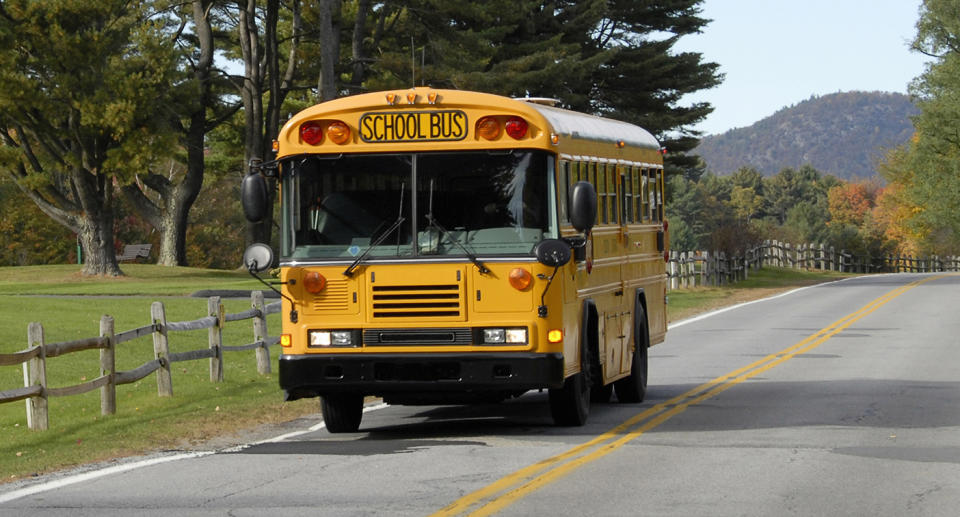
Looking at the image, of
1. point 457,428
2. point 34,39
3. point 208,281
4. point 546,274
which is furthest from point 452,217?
point 34,39

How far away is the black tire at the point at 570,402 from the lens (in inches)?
535

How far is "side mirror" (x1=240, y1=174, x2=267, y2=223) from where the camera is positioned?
12.6m

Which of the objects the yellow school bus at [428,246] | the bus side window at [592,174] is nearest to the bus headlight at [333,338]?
the yellow school bus at [428,246]

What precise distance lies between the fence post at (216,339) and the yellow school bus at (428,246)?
5.74m

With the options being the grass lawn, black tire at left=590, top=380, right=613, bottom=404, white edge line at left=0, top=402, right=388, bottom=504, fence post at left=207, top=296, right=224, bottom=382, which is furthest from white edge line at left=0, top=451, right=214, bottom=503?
fence post at left=207, top=296, right=224, bottom=382

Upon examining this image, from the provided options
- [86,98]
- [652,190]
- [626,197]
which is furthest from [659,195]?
[86,98]

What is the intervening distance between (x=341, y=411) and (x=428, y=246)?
1.92m

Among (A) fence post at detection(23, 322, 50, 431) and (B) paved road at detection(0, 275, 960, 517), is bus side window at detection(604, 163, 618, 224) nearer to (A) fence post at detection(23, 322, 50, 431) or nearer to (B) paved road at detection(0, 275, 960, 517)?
(B) paved road at detection(0, 275, 960, 517)

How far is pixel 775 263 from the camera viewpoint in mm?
66750

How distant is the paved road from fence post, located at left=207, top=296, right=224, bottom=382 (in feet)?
11.8

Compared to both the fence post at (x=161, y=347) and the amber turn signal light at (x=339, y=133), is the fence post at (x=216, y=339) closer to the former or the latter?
the fence post at (x=161, y=347)

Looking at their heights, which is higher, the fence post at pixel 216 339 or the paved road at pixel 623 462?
the fence post at pixel 216 339

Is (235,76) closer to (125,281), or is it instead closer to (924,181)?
(125,281)

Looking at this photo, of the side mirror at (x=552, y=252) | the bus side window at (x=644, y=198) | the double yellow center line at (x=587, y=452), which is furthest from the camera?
the bus side window at (x=644, y=198)
